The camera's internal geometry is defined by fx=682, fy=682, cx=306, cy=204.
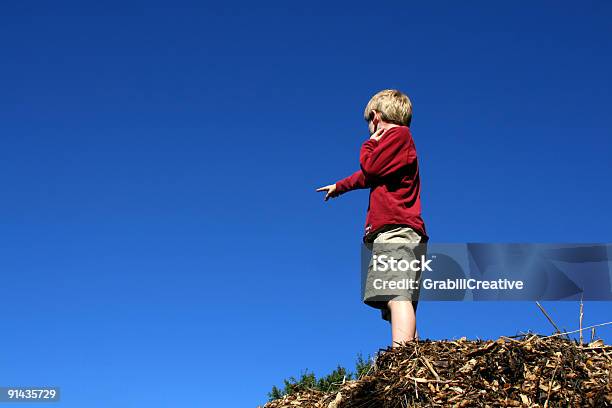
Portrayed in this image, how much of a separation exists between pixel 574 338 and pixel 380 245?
2208 millimetres

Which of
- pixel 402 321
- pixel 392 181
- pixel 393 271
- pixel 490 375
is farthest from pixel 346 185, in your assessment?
pixel 490 375

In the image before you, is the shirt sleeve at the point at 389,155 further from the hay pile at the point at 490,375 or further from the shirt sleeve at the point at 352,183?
the hay pile at the point at 490,375

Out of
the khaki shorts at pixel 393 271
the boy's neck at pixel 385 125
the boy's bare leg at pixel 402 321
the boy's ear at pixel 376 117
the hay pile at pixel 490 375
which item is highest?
the boy's ear at pixel 376 117

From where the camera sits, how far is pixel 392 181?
7.70 meters

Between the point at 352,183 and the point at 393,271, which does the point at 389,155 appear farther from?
the point at 393,271

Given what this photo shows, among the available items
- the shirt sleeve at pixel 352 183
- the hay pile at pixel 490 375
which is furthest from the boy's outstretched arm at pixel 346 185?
the hay pile at pixel 490 375

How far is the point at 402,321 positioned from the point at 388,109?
8.10ft

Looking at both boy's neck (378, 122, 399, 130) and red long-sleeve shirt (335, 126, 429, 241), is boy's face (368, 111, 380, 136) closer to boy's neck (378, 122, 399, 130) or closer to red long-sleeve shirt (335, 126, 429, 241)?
boy's neck (378, 122, 399, 130)

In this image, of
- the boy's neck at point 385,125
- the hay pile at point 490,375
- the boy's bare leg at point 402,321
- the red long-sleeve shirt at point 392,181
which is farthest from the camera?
the boy's neck at point 385,125

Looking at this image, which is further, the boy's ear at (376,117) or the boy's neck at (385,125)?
the boy's ear at (376,117)

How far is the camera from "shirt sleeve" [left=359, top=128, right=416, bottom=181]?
760 cm

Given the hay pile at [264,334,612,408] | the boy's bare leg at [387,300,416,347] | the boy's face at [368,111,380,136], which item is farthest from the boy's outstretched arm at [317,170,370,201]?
the hay pile at [264,334,612,408]

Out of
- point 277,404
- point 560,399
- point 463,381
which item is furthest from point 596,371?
point 277,404

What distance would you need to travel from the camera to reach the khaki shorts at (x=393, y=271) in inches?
286
